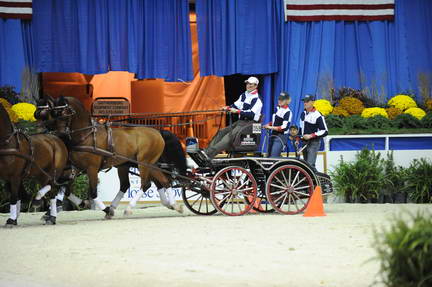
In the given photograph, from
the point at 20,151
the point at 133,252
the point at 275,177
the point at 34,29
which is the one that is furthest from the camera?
the point at 34,29

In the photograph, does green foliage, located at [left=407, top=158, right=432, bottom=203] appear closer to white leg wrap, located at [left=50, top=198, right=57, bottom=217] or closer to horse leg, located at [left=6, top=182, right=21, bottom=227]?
white leg wrap, located at [left=50, top=198, right=57, bottom=217]

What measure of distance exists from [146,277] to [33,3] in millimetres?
11879

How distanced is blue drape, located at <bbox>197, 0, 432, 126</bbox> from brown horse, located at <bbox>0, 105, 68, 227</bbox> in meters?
6.76

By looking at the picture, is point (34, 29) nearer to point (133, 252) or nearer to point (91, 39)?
point (91, 39)

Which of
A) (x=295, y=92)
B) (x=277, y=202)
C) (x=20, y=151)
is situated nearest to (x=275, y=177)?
(x=277, y=202)

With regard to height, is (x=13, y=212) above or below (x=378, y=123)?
below

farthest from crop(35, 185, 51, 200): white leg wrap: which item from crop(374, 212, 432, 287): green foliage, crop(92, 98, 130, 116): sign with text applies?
crop(374, 212, 432, 287): green foliage

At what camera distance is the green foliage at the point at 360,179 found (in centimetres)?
1641

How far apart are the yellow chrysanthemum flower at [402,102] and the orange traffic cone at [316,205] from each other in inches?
245

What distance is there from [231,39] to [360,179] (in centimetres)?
453

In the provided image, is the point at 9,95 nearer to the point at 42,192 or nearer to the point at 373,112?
the point at 42,192

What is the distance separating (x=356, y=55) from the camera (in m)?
19.3

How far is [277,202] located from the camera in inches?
530

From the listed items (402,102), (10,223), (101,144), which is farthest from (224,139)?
(402,102)
